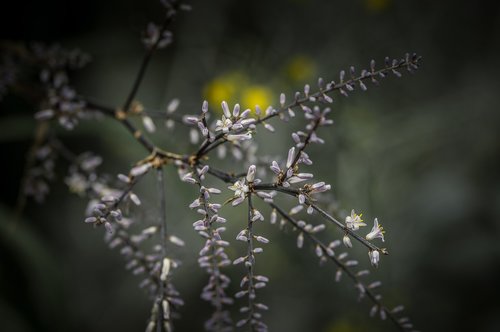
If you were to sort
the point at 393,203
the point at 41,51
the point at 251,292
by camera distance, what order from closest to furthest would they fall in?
the point at 251,292, the point at 41,51, the point at 393,203

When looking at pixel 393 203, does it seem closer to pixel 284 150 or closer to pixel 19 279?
pixel 284 150

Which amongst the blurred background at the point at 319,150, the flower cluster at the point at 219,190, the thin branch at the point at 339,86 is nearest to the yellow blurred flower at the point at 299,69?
the blurred background at the point at 319,150

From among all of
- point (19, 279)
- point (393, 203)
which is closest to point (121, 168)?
point (19, 279)

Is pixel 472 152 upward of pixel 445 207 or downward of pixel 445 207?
upward

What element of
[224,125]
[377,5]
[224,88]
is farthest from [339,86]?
[377,5]

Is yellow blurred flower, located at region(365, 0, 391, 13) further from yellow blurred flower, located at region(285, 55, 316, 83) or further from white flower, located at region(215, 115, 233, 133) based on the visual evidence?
white flower, located at region(215, 115, 233, 133)

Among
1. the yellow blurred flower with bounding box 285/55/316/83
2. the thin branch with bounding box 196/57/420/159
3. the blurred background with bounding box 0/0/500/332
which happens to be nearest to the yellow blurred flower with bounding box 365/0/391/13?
the blurred background with bounding box 0/0/500/332

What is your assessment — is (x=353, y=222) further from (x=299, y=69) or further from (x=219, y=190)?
(x=299, y=69)

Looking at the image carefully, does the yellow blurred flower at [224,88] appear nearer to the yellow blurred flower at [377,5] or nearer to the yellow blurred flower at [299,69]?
the yellow blurred flower at [299,69]

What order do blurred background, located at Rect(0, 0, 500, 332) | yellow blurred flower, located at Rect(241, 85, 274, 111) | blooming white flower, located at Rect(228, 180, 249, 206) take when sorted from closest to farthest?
blooming white flower, located at Rect(228, 180, 249, 206)
blurred background, located at Rect(0, 0, 500, 332)
yellow blurred flower, located at Rect(241, 85, 274, 111)
